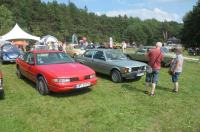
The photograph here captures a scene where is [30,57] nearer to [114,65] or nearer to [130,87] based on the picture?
[114,65]

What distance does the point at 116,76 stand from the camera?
473 inches

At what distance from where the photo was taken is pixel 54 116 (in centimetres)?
745

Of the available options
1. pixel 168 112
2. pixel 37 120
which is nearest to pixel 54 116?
pixel 37 120

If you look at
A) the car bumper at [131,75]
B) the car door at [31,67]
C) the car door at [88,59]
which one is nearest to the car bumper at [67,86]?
the car door at [31,67]

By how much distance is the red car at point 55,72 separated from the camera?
897 cm

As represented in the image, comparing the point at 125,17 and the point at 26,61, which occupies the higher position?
the point at 125,17

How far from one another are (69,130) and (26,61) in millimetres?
5671

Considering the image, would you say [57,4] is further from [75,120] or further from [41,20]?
[75,120]

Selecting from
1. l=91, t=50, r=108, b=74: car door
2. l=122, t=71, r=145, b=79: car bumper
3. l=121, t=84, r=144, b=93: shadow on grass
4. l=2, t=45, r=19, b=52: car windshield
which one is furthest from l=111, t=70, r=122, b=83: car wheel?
l=2, t=45, r=19, b=52: car windshield

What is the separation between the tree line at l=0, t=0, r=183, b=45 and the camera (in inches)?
3447

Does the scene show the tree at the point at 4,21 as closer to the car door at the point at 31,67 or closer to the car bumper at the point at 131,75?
the car door at the point at 31,67

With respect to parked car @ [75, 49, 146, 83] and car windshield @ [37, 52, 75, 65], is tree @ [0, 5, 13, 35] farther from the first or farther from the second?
car windshield @ [37, 52, 75, 65]

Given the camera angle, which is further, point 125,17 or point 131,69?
point 125,17

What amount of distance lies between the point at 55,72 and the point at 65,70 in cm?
40
